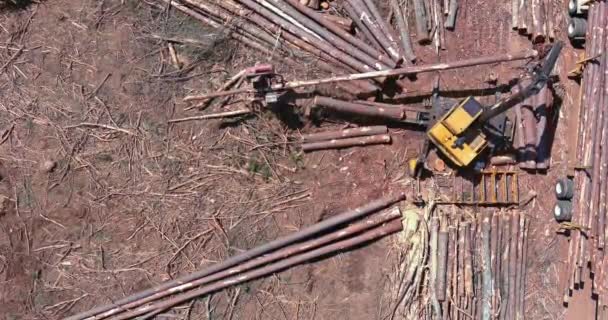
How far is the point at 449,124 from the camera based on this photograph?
1258 centimetres

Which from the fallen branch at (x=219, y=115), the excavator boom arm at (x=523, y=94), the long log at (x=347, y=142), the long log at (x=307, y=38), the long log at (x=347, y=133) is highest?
the long log at (x=307, y=38)

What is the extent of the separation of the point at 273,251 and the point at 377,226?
2120 mm

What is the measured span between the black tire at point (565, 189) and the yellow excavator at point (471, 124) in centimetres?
165

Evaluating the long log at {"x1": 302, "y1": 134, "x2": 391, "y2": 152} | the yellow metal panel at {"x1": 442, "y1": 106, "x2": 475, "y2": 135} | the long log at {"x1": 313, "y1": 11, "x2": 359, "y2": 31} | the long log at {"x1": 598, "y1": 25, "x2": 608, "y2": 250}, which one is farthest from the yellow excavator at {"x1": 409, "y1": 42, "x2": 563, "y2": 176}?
the long log at {"x1": 313, "y1": 11, "x2": 359, "y2": 31}

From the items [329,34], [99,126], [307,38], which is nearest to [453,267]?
[329,34]

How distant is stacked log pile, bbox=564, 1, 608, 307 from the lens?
43.2 ft

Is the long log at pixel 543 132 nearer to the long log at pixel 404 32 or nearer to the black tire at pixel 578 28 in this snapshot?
the black tire at pixel 578 28

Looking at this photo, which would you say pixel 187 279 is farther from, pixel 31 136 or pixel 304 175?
pixel 31 136

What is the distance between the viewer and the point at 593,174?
1333 cm

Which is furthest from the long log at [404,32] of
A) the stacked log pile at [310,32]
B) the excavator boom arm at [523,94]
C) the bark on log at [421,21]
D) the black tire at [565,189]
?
the black tire at [565,189]

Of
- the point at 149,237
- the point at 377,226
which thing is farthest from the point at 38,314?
the point at 377,226

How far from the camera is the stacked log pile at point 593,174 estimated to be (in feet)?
43.2

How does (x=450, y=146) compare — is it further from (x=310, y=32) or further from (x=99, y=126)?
(x=99, y=126)

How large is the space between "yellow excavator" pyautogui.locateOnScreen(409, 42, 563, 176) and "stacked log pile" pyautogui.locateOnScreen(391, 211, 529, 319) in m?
1.41
